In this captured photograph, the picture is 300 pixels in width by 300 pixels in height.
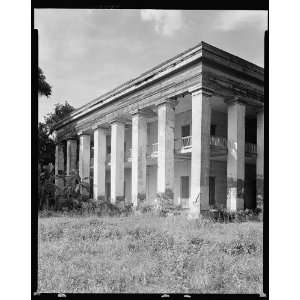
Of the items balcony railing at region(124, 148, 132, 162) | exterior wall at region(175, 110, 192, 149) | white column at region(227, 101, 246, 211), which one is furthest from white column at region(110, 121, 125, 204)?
white column at region(227, 101, 246, 211)

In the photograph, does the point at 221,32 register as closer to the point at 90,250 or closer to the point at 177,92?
the point at 177,92

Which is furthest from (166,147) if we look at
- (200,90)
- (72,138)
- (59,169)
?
(59,169)

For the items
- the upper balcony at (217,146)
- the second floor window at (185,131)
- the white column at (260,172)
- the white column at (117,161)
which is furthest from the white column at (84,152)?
the white column at (260,172)

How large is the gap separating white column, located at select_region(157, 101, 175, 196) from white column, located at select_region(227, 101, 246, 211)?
195 centimetres

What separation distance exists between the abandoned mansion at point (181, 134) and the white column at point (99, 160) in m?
0.04

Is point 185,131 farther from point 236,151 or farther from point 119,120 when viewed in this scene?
point 236,151

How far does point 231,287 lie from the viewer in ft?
20.5

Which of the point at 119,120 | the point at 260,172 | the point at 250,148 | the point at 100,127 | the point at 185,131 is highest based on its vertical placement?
the point at 119,120

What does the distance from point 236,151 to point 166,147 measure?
2375 mm

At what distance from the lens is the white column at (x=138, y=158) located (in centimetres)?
1288

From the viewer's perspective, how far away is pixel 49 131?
8648 mm

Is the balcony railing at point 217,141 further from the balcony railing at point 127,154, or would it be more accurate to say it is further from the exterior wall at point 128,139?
the exterior wall at point 128,139

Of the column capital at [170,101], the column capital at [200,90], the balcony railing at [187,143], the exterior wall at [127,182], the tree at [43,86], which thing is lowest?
the exterior wall at [127,182]

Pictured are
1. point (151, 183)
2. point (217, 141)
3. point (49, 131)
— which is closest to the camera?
point (49, 131)
